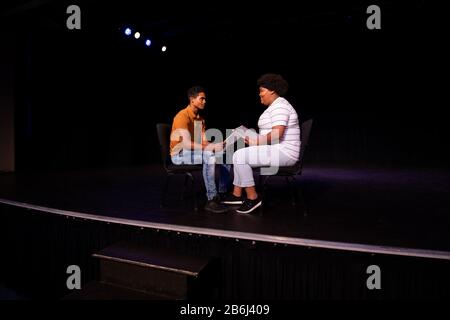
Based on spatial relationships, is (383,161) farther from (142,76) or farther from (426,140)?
(142,76)

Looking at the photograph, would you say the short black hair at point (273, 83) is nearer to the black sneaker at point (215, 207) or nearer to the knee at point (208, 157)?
the knee at point (208, 157)

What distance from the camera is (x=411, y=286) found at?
5.42 ft

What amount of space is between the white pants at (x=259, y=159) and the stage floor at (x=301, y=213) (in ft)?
1.07

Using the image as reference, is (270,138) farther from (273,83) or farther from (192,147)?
(192,147)

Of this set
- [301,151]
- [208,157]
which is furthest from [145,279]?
[301,151]

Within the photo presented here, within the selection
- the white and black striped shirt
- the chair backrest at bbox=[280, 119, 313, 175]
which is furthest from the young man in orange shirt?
the chair backrest at bbox=[280, 119, 313, 175]

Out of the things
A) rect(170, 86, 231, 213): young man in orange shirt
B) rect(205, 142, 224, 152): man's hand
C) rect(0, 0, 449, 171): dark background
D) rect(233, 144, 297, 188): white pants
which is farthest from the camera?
rect(0, 0, 449, 171): dark background

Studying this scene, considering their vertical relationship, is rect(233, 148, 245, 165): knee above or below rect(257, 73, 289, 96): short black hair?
below

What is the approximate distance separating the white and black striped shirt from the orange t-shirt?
645 mm

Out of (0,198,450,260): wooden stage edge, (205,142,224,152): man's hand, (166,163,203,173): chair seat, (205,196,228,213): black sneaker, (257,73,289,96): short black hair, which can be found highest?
(257,73,289,96): short black hair

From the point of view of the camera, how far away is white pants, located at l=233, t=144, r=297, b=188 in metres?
2.36

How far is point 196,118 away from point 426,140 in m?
6.77

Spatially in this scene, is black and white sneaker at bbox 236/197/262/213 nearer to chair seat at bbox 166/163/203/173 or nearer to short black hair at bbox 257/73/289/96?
chair seat at bbox 166/163/203/173

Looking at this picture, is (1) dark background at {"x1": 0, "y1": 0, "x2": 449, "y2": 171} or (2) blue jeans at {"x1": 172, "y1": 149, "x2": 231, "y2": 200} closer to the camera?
(2) blue jeans at {"x1": 172, "y1": 149, "x2": 231, "y2": 200}
